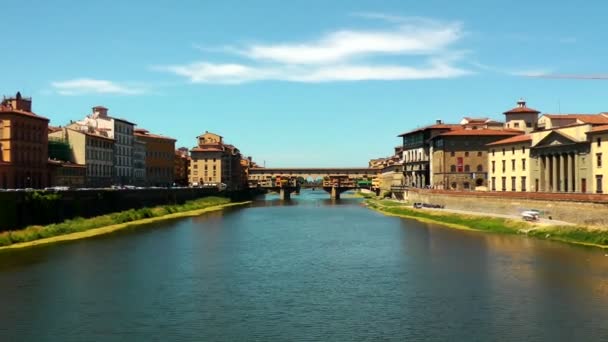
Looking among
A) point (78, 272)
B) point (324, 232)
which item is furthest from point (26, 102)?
point (78, 272)

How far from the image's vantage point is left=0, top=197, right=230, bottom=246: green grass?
6090 cm

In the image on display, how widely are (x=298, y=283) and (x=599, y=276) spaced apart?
62.1 feet

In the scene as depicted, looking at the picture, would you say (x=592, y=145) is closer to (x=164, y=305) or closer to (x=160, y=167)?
(x=164, y=305)

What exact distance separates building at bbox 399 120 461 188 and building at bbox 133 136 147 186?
58.5m

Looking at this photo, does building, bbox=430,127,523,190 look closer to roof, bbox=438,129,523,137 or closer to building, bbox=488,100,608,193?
roof, bbox=438,129,523,137

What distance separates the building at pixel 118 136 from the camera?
126875 mm

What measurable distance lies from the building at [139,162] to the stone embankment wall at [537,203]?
213ft

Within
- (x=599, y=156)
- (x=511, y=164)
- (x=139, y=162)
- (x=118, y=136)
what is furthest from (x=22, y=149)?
(x=599, y=156)

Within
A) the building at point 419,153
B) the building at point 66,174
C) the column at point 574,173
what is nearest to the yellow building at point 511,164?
the column at point 574,173

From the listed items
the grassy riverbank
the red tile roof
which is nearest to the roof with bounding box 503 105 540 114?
the red tile roof

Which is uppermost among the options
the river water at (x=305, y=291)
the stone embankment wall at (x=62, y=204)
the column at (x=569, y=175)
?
the column at (x=569, y=175)

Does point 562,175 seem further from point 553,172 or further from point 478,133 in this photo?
point 478,133

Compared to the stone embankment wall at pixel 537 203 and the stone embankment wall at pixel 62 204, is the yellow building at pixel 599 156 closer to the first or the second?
the stone embankment wall at pixel 537 203

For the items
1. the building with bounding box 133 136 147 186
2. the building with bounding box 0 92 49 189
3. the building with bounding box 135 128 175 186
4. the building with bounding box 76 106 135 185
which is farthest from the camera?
the building with bounding box 135 128 175 186
